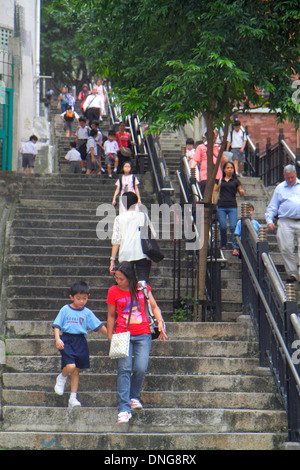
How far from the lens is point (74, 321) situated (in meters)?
7.73

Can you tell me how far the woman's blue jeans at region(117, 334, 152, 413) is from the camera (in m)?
7.43

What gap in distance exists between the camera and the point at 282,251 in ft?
33.8

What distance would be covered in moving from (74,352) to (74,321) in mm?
313

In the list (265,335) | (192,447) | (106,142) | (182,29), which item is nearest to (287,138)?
(106,142)

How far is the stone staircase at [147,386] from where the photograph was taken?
7328mm

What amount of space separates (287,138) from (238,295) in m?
13.9

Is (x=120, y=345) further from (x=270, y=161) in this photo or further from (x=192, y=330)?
(x=270, y=161)

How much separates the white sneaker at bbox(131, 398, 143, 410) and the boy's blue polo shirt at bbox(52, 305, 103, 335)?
814mm

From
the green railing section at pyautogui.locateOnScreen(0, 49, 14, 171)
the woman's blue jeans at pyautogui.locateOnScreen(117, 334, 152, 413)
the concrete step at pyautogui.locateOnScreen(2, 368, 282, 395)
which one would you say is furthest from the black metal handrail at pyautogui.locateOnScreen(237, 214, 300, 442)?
the green railing section at pyautogui.locateOnScreen(0, 49, 14, 171)

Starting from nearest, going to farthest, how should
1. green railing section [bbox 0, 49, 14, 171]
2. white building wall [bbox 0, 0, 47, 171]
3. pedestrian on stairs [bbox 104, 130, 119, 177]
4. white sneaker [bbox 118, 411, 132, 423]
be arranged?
white sneaker [bbox 118, 411, 132, 423]
pedestrian on stairs [bbox 104, 130, 119, 177]
green railing section [bbox 0, 49, 14, 171]
white building wall [bbox 0, 0, 47, 171]

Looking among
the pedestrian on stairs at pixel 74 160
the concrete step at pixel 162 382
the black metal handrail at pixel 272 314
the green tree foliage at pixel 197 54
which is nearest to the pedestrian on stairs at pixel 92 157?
the pedestrian on stairs at pixel 74 160

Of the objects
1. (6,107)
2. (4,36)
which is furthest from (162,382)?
(4,36)

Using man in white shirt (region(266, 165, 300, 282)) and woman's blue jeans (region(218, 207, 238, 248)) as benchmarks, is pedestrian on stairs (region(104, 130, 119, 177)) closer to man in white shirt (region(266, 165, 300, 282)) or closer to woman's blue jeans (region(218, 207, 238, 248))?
woman's blue jeans (region(218, 207, 238, 248))
